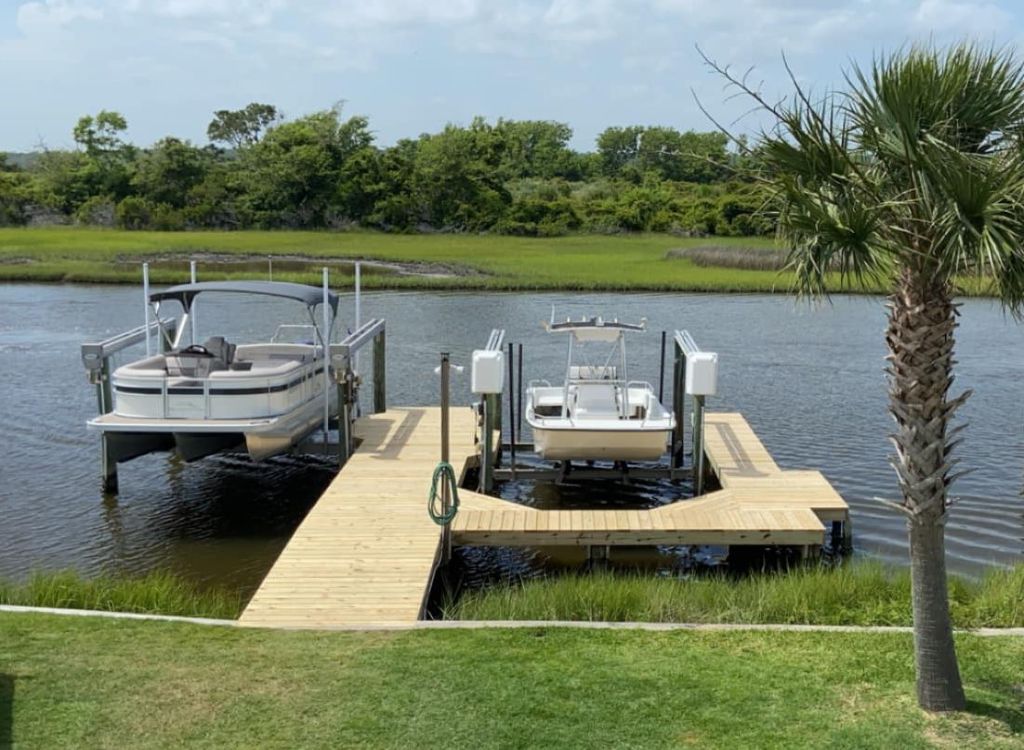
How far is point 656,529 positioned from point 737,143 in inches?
240

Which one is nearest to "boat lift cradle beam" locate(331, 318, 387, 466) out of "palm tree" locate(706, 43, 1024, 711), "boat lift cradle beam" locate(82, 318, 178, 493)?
"boat lift cradle beam" locate(82, 318, 178, 493)

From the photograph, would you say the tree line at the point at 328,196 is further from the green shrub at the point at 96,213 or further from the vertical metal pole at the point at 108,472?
the vertical metal pole at the point at 108,472

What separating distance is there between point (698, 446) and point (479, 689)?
302 inches

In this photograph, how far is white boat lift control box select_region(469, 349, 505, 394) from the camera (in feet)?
44.6

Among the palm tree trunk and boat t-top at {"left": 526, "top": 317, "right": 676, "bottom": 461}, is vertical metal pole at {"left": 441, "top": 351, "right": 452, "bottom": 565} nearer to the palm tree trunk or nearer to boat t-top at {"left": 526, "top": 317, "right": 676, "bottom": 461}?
boat t-top at {"left": 526, "top": 317, "right": 676, "bottom": 461}

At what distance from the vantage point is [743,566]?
11.8 m

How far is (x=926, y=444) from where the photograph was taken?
19.3 ft

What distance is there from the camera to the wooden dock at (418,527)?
28.9ft

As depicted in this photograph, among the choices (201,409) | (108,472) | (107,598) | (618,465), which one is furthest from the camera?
(618,465)

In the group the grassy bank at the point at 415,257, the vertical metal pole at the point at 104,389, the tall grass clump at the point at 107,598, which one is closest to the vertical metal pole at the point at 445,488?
the tall grass clump at the point at 107,598

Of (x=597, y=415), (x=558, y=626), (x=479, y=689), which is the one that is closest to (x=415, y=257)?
(x=597, y=415)

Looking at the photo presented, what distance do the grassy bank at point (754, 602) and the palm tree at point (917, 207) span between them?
8.85ft

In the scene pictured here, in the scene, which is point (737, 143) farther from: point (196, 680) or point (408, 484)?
point (408, 484)

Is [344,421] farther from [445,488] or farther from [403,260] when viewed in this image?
[403,260]
